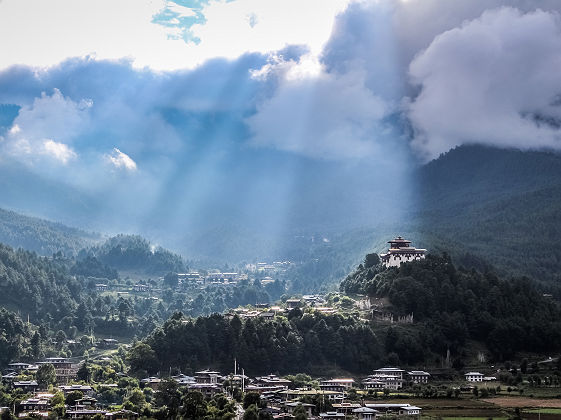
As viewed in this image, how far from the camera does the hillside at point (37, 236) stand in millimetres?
152375

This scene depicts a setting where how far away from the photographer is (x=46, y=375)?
2480 inches

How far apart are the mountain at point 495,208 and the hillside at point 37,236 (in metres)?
55.6

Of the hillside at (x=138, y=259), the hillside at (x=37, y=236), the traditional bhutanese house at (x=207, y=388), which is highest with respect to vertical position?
the hillside at (x=37, y=236)

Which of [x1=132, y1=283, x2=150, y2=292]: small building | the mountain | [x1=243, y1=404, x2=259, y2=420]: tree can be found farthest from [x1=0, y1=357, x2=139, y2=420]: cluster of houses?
[x1=132, y1=283, x2=150, y2=292]: small building

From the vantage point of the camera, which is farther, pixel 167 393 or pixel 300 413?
pixel 167 393

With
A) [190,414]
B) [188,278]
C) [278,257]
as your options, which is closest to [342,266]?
[188,278]

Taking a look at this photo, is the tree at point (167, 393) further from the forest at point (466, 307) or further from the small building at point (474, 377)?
the small building at point (474, 377)

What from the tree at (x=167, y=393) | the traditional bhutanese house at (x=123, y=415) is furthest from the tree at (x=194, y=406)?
the traditional bhutanese house at (x=123, y=415)

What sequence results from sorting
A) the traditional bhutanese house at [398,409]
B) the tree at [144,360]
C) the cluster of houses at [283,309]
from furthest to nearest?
1. the cluster of houses at [283,309]
2. the tree at [144,360]
3. the traditional bhutanese house at [398,409]

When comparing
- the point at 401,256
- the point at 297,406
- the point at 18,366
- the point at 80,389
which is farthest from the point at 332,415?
the point at 401,256

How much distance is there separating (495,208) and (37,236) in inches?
3017

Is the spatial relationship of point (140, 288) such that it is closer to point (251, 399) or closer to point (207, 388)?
point (207, 388)

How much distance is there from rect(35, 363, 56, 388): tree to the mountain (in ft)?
126

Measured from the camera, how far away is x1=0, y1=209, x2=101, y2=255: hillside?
500ft
